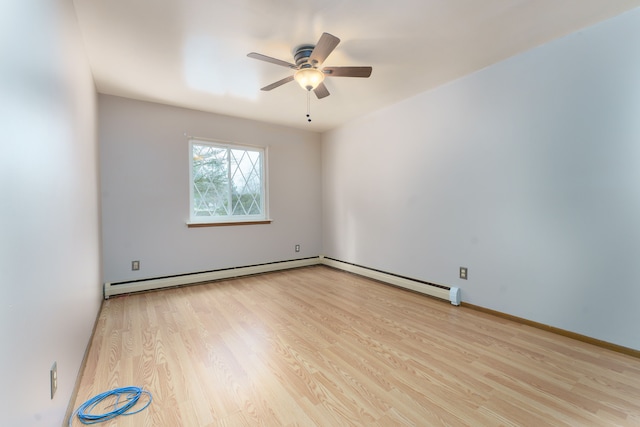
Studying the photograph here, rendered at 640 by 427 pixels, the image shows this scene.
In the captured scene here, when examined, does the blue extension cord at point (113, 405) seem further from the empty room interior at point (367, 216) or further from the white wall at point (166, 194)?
the white wall at point (166, 194)

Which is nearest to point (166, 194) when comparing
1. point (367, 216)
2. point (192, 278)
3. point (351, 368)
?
point (192, 278)

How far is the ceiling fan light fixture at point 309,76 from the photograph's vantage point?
7.23 feet

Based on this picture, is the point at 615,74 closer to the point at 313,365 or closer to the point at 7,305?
the point at 313,365

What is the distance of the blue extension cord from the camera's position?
139cm

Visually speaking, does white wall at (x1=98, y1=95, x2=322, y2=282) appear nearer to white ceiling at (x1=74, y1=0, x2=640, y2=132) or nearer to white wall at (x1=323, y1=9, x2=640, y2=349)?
white ceiling at (x1=74, y1=0, x2=640, y2=132)

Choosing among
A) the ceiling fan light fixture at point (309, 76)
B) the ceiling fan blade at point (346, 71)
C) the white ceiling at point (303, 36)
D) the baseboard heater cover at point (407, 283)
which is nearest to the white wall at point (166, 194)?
the white ceiling at point (303, 36)

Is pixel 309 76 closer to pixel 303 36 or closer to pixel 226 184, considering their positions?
pixel 303 36

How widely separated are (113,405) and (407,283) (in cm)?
292

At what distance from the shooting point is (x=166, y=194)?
3.54 m

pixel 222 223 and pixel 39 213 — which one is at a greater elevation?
pixel 39 213

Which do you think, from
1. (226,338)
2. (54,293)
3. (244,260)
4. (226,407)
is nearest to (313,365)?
(226,407)

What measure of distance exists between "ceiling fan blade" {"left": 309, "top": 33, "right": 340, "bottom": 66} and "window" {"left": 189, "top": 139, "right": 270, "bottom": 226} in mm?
2333

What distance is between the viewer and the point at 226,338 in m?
2.23

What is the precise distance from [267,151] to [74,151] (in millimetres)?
2700
